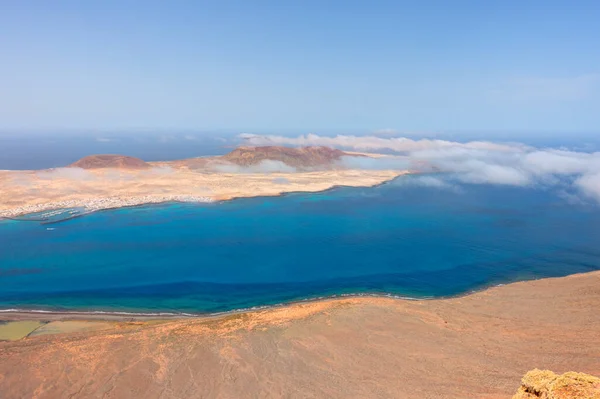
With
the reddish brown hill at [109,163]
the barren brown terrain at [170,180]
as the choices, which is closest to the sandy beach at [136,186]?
the barren brown terrain at [170,180]

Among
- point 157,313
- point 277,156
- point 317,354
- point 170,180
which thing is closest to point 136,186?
point 170,180

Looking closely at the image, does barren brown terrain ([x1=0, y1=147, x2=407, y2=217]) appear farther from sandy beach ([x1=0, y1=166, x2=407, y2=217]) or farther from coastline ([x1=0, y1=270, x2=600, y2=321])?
coastline ([x1=0, y1=270, x2=600, y2=321])

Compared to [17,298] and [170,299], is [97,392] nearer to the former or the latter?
[170,299]

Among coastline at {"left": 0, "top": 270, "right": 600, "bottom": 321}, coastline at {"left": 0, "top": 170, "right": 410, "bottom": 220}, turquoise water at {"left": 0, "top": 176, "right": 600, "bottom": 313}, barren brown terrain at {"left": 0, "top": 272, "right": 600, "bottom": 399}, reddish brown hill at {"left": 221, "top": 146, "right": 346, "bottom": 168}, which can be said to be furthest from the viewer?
reddish brown hill at {"left": 221, "top": 146, "right": 346, "bottom": 168}

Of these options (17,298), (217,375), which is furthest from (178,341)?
(17,298)

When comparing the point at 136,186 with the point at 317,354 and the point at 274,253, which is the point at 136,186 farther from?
the point at 317,354

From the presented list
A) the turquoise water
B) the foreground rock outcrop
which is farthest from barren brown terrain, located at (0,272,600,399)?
the foreground rock outcrop

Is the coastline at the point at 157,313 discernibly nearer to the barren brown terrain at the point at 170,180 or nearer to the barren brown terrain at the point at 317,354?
the barren brown terrain at the point at 317,354
